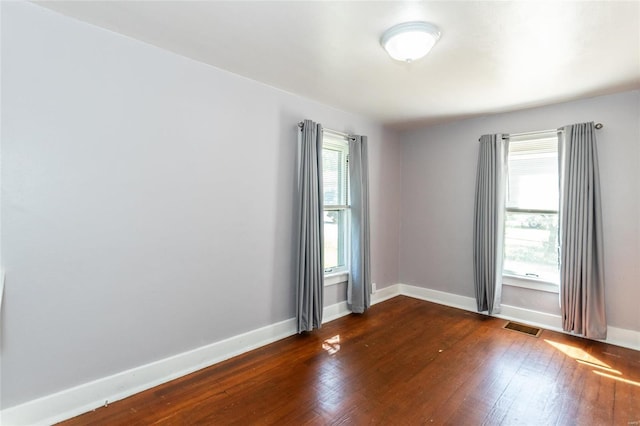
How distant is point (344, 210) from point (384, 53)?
2.00 meters

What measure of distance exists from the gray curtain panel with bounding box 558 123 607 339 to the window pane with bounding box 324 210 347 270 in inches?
92.0

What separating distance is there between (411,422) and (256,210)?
6.64 feet

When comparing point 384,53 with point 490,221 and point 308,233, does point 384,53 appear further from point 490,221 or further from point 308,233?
point 490,221

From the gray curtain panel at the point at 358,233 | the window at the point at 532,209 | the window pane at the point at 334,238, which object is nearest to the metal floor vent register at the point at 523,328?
the window at the point at 532,209

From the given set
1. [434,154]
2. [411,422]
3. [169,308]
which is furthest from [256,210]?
[434,154]

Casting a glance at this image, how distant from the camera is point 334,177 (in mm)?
3846

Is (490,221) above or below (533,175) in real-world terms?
below

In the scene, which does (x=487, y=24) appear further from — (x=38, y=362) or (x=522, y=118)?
(x=38, y=362)

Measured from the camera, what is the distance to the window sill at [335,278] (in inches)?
143

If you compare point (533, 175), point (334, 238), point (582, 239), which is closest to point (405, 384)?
point (334, 238)

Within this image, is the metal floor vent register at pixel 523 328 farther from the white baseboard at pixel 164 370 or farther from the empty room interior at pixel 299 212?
the white baseboard at pixel 164 370

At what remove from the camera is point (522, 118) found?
11.8ft

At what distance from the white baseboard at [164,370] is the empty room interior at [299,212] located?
15 mm

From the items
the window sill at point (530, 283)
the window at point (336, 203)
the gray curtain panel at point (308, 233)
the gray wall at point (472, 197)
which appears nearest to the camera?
the gray wall at point (472, 197)
